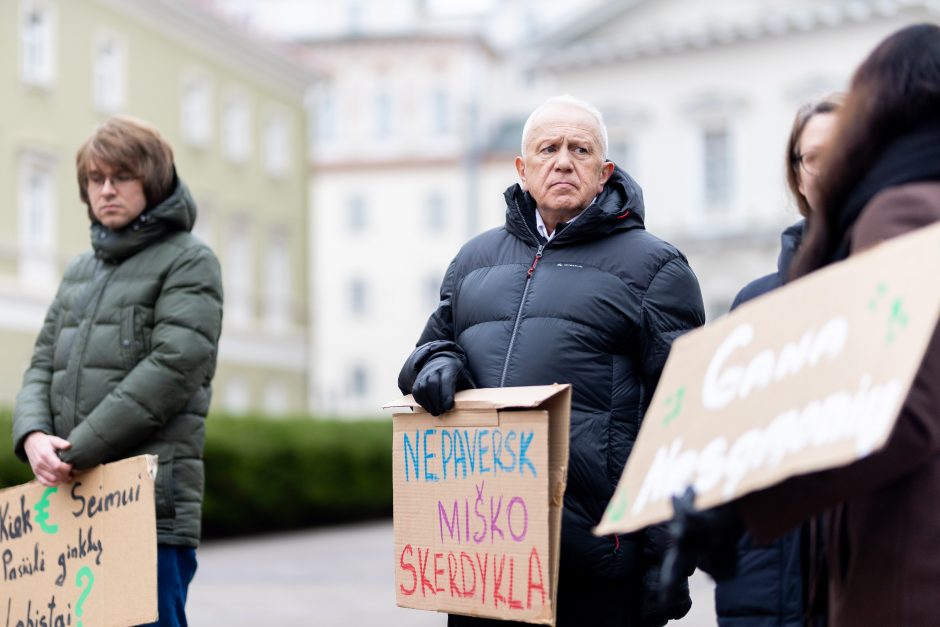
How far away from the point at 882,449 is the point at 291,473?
58.6 ft

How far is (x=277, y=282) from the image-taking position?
44.0 m

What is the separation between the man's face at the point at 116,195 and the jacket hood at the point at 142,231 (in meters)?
0.03

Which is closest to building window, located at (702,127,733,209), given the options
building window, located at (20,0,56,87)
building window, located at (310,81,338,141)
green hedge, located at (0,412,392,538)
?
building window, located at (20,0,56,87)

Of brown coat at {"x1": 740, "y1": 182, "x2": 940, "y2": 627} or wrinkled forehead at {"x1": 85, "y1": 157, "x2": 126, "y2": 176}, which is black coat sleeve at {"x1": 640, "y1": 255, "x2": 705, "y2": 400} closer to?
brown coat at {"x1": 740, "y1": 182, "x2": 940, "y2": 627}

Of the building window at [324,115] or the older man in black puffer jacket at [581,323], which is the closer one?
the older man in black puffer jacket at [581,323]

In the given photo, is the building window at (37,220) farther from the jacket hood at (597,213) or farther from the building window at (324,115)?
the building window at (324,115)

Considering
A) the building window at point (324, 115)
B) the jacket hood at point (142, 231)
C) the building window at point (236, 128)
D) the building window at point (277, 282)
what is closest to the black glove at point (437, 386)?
the jacket hood at point (142, 231)

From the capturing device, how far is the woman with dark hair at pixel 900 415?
9.04 ft

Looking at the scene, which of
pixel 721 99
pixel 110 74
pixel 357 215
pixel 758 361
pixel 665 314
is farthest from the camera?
pixel 357 215

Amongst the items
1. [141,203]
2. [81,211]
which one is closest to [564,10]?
[81,211]

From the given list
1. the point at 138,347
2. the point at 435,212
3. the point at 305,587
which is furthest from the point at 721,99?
the point at 138,347

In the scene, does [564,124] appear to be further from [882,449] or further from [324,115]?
[324,115]

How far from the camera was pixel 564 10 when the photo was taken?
85875 mm

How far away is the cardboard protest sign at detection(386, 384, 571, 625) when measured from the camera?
147 inches
